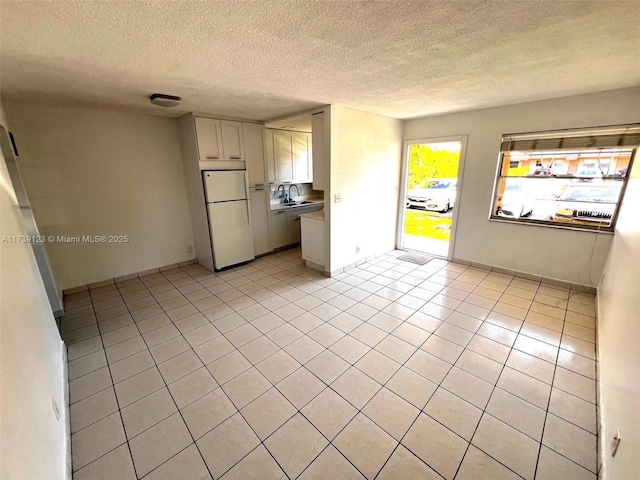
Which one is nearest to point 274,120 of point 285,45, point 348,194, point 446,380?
point 348,194

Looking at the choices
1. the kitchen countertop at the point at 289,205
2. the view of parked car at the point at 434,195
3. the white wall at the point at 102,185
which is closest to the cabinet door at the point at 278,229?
the kitchen countertop at the point at 289,205

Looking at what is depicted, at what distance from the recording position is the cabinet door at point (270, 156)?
4.36m

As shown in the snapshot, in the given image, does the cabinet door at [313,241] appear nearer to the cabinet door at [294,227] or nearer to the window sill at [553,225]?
the cabinet door at [294,227]

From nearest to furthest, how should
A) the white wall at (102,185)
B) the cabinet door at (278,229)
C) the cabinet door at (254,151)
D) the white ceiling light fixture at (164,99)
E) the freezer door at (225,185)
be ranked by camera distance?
the white ceiling light fixture at (164,99) < the white wall at (102,185) < the freezer door at (225,185) < the cabinet door at (254,151) < the cabinet door at (278,229)

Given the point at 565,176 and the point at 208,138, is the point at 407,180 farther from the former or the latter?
the point at 208,138

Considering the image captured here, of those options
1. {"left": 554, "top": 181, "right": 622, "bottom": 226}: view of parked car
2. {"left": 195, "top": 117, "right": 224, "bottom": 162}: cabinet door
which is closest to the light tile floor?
{"left": 554, "top": 181, "right": 622, "bottom": 226}: view of parked car

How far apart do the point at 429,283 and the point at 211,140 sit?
11.8 ft

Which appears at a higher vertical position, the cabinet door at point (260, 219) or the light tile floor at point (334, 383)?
the cabinet door at point (260, 219)

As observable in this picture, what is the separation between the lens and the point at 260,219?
178 inches

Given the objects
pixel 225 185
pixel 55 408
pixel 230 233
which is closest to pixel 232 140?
pixel 225 185

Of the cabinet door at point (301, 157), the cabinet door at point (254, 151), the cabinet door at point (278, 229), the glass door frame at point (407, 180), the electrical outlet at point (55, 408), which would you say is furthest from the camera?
the cabinet door at point (301, 157)

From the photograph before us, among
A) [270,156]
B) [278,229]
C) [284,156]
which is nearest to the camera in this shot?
[270,156]

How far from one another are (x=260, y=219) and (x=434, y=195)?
538 centimetres

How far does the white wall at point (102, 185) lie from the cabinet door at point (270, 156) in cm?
131
